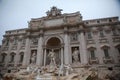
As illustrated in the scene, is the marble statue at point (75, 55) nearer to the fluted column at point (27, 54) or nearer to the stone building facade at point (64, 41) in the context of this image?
the stone building facade at point (64, 41)

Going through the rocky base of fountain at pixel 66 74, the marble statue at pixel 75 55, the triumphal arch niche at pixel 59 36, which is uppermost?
the triumphal arch niche at pixel 59 36

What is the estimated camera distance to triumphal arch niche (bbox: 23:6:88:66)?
862 inches

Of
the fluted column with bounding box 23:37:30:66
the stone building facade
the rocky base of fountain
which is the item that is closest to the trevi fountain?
the rocky base of fountain

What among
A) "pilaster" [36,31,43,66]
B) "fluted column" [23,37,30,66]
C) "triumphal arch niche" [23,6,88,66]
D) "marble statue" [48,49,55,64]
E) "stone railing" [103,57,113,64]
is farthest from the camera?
"fluted column" [23,37,30,66]

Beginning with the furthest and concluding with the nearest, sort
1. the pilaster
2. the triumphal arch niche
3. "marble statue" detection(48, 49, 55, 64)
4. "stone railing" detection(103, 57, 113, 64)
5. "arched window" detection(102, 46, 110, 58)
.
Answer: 1. the pilaster
2. "marble statue" detection(48, 49, 55, 64)
3. the triumphal arch niche
4. "arched window" detection(102, 46, 110, 58)
5. "stone railing" detection(103, 57, 113, 64)

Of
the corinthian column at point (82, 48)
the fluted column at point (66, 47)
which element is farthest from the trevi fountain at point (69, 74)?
the fluted column at point (66, 47)

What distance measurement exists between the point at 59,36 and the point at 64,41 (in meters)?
1.57

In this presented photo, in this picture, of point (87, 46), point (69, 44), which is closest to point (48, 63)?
point (69, 44)

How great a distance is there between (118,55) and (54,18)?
13556 millimetres

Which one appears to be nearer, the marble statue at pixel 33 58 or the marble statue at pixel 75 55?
the marble statue at pixel 75 55

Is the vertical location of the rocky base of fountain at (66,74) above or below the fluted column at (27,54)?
below

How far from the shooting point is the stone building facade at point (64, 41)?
69.6 feet

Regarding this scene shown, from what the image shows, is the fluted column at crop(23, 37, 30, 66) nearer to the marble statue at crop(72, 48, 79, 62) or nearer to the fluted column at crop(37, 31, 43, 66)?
the fluted column at crop(37, 31, 43, 66)

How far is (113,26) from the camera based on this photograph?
2269 cm
